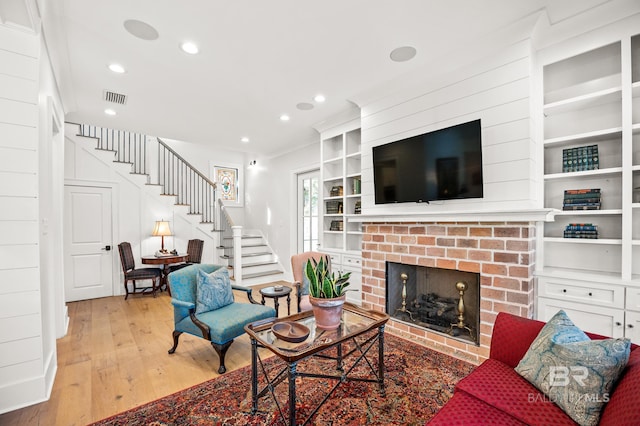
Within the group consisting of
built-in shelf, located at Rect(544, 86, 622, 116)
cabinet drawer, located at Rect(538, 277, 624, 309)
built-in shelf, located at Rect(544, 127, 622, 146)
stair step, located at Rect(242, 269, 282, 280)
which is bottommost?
stair step, located at Rect(242, 269, 282, 280)

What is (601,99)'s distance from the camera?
2207mm

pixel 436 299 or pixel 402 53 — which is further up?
pixel 402 53

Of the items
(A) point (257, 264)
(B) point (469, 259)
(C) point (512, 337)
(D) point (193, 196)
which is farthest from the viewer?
(D) point (193, 196)

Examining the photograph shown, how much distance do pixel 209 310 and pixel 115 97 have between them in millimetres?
2821

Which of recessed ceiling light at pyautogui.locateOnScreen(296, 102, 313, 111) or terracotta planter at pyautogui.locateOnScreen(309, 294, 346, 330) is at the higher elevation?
recessed ceiling light at pyautogui.locateOnScreen(296, 102, 313, 111)

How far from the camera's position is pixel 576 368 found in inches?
48.6

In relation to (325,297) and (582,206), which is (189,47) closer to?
(325,297)

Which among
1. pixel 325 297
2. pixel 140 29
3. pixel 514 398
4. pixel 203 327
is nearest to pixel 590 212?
pixel 514 398

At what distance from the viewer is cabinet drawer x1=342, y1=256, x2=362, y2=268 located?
395cm

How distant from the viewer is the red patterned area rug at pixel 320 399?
5.93ft

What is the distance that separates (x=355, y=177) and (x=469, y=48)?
6.81 feet

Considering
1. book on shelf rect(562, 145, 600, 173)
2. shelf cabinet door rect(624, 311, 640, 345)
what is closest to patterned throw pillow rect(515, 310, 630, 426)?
shelf cabinet door rect(624, 311, 640, 345)

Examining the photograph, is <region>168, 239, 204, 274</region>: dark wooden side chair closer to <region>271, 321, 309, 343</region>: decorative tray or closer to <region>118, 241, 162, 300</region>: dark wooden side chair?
<region>118, 241, 162, 300</region>: dark wooden side chair

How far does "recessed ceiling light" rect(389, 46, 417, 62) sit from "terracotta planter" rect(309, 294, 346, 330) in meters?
2.17
